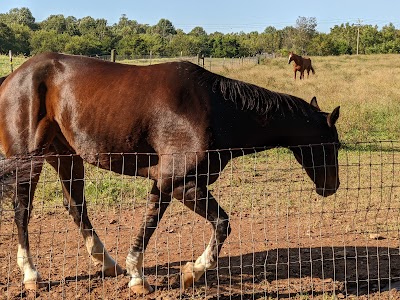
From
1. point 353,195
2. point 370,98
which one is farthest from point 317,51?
point 353,195

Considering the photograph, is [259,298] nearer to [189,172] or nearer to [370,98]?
[189,172]

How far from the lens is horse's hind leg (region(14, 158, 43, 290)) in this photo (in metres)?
4.59

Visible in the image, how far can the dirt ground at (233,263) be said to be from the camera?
4.52m

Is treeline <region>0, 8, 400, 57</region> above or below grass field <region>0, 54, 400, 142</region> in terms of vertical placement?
above

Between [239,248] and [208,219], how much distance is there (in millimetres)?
1286

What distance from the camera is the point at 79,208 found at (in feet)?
17.5

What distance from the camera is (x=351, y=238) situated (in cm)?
591

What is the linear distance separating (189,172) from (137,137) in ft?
1.97

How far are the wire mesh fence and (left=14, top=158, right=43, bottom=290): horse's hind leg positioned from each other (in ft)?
0.32

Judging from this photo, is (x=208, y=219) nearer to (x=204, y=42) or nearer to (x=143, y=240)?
(x=143, y=240)

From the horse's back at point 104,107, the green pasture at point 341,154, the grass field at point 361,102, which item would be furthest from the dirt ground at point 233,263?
the grass field at point 361,102

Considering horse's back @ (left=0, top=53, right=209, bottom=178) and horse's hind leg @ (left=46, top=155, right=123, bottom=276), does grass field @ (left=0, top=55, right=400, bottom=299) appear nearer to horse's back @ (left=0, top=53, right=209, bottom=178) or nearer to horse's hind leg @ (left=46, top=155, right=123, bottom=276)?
horse's hind leg @ (left=46, top=155, right=123, bottom=276)

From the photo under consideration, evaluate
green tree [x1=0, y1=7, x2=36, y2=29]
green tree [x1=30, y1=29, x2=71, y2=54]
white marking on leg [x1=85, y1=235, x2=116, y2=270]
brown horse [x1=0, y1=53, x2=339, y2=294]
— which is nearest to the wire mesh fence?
white marking on leg [x1=85, y1=235, x2=116, y2=270]

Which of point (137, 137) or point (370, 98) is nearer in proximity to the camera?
point (137, 137)
